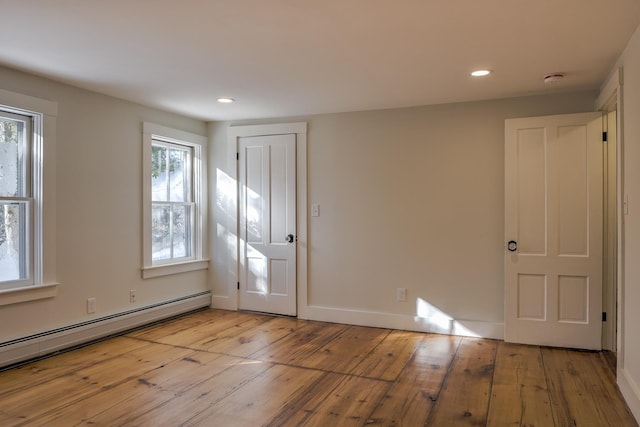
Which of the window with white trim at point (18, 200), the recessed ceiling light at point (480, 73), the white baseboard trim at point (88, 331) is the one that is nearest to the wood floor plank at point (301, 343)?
the white baseboard trim at point (88, 331)

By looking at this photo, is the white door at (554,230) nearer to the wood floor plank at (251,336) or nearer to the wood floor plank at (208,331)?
the wood floor plank at (251,336)

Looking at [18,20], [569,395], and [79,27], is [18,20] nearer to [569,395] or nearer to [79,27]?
[79,27]

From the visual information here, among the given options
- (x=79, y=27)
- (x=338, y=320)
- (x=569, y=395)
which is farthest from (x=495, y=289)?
(x=79, y=27)

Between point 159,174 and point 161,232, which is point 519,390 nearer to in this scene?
point 161,232

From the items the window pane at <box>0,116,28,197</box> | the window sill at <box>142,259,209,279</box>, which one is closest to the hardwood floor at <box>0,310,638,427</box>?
the window sill at <box>142,259,209,279</box>

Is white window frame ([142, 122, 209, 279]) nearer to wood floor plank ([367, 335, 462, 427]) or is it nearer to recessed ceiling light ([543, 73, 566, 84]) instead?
wood floor plank ([367, 335, 462, 427])

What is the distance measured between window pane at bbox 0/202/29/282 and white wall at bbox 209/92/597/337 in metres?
2.61

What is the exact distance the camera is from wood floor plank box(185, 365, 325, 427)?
8.23ft

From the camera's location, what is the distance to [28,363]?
Result: 3373 millimetres

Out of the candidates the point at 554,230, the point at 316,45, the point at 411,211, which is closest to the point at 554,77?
the point at 554,230

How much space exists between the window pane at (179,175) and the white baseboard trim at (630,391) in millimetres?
4341

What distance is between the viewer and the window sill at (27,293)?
3.24m

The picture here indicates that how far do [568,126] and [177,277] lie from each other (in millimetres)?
4133

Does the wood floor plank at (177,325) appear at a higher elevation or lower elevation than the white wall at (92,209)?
lower
